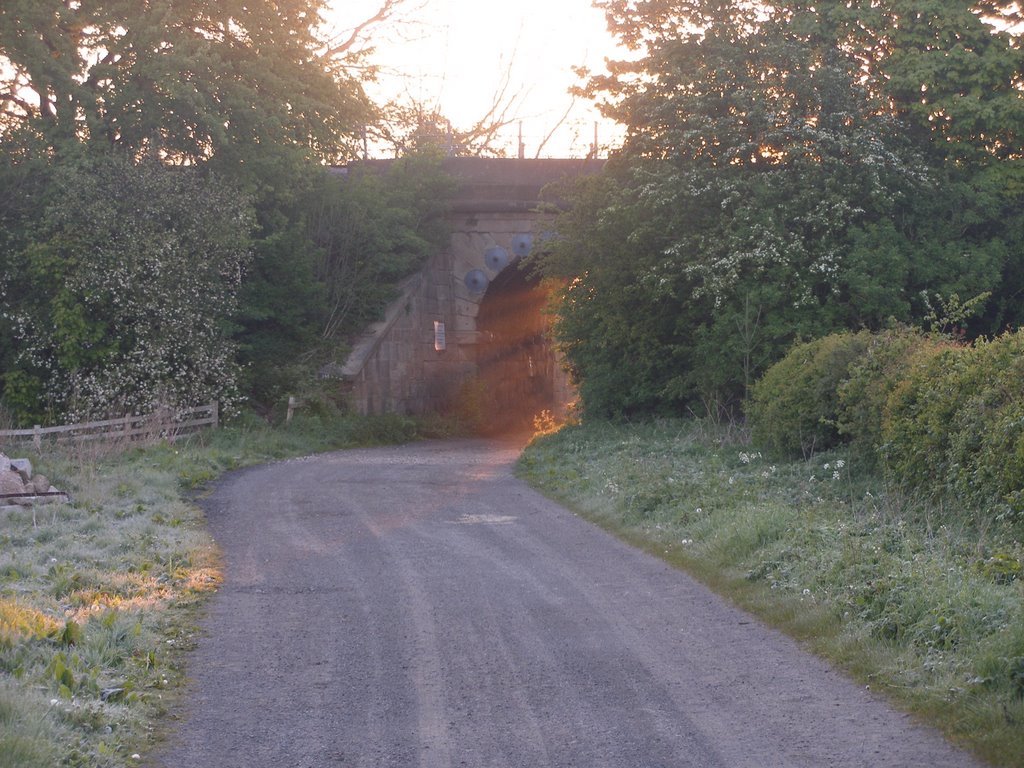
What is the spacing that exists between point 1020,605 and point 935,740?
1.67 metres

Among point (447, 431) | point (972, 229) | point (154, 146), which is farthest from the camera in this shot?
point (447, 431)

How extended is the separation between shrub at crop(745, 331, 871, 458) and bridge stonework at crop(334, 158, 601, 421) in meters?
15.5

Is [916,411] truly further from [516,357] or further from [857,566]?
[516,357]

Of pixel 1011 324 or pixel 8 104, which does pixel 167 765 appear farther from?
pixel 8 104

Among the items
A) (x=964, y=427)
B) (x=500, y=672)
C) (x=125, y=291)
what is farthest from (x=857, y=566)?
(x=125, y=291)

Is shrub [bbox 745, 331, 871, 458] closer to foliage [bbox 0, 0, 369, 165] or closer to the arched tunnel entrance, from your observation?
foliage [bbox 0, 0, 369, 165]

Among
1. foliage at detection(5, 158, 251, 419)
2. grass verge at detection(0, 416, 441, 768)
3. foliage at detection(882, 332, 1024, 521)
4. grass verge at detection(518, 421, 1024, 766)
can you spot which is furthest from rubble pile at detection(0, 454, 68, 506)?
foliage at detection(882, 332, 1024, 521)

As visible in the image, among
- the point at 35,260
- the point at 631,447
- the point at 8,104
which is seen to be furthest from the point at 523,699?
the point at 8,104

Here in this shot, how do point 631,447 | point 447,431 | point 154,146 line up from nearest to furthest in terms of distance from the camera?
point 631,447 → point 154,146 → point 447,431

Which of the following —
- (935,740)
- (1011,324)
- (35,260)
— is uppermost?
(35,260)

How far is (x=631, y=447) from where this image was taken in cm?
1998

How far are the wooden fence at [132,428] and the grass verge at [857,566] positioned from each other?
30.7 ft

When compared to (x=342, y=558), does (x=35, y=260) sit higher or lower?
higher

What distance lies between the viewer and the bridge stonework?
107 feet
